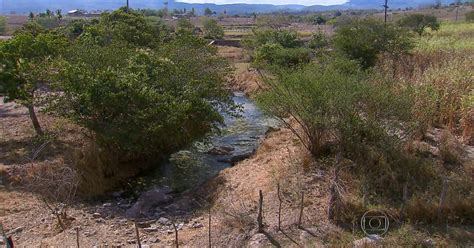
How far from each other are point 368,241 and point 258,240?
218 cm

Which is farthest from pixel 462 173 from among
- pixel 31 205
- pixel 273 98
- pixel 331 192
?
pixel 31 205

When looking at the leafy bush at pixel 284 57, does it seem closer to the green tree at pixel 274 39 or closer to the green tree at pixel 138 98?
the green tree at pixel 274 39

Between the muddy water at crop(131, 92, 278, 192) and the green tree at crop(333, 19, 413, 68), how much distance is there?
7.05 m

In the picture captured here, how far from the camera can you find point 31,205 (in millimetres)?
12227

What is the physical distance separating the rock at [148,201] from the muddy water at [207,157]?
58cm

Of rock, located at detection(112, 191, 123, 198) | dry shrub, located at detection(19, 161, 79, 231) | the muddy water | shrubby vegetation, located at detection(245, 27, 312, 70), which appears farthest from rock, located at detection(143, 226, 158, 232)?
shrubby vegetation, located at detection(245, 27, 312, 70)

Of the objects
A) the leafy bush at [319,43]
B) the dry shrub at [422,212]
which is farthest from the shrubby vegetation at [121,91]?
the leafy bush at [319,43]

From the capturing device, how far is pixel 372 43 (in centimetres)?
2500

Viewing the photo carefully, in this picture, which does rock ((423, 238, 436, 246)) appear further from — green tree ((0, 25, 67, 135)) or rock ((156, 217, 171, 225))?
green tree ((0, 25, 67, 135))

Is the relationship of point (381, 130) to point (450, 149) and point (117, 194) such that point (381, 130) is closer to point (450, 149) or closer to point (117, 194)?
point (450, 149)

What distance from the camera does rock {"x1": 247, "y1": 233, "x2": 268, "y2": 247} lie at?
9.30 m

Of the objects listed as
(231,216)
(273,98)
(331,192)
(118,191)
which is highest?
(273,98)

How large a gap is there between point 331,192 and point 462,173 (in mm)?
3808

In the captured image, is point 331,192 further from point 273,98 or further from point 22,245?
point 22,245
